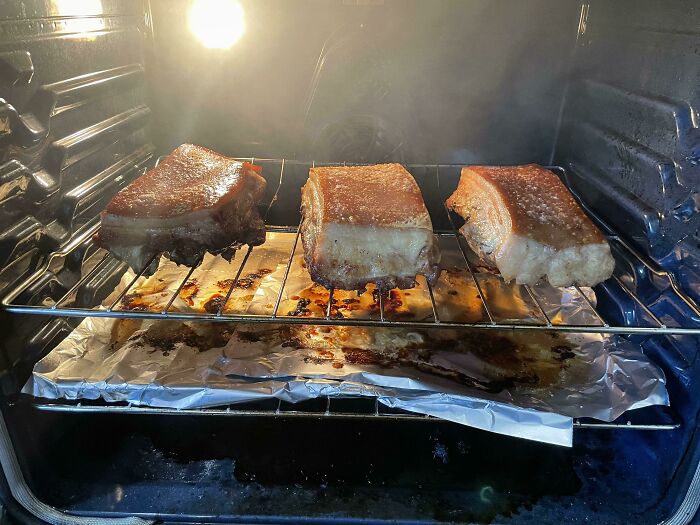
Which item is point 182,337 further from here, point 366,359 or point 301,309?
point 366,359

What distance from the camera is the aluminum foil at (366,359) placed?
5.14 ft

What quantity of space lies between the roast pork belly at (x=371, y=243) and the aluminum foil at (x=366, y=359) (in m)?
0.27

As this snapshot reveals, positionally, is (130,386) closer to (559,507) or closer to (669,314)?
(559,507)

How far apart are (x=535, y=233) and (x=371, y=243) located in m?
0.53

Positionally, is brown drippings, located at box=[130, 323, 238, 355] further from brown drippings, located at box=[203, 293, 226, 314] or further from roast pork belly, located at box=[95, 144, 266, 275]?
roast pork belly, located at box=[95, 144, 266, 275]

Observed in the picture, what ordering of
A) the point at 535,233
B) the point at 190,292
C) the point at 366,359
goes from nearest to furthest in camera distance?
the point at 535,233, the point at 366,359, the point at 190,292

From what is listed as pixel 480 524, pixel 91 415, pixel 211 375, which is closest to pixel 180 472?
pixel 211 375

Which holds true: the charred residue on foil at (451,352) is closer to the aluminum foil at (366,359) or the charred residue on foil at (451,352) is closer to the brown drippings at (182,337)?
the aluminum foil at (366,359)

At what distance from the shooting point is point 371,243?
1717 millimetres

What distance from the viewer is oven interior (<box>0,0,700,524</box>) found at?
153cm

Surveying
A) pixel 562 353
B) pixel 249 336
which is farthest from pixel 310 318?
pixel 562 353

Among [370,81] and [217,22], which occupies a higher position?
[217,22]

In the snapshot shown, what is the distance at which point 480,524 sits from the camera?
4.95 feet

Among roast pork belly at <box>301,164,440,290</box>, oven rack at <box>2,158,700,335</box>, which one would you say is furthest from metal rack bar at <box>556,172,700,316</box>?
roast pork belly at <box>301,164,440,290</box>
